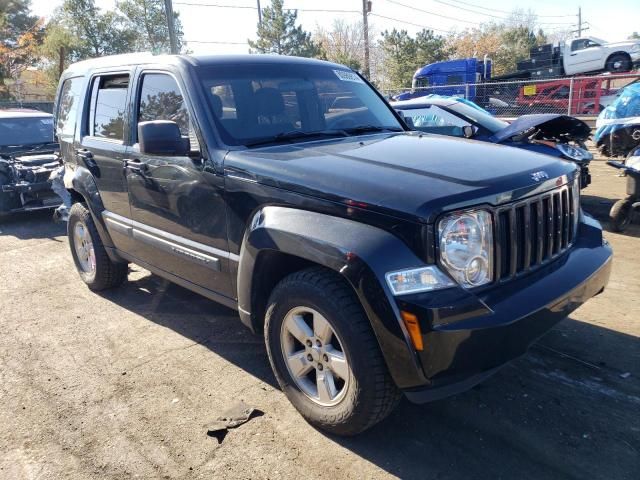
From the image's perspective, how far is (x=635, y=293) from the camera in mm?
4574

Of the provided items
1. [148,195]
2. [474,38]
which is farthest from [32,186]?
[474,38]

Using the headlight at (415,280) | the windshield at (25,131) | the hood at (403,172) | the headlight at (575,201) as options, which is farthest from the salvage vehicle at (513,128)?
the windshield at (25,131)

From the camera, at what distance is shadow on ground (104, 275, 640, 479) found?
2.61m

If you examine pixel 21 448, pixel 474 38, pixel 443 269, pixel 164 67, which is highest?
pixel 474 38

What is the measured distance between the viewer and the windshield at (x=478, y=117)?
7.75 metres

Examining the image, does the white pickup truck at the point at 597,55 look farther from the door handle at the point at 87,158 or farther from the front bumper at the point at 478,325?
the front bumper at the point at 478,325

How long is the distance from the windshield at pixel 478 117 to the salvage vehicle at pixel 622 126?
69.8 inches

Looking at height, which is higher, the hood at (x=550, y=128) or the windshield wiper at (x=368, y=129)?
the windshield wiper at (x=368, y=129)

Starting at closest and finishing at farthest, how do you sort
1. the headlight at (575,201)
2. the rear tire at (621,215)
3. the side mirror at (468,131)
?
the headlight at (575,201) < the rear tire at (621,215) < the side mirror at (468,131)

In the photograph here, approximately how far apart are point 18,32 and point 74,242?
47089 mm

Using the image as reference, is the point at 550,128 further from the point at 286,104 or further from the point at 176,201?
the point at 176,201

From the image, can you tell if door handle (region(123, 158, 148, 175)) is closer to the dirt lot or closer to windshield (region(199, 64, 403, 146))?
windshield (region(199, 64, 403, 146))

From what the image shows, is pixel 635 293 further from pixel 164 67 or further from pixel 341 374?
pixel 164 67

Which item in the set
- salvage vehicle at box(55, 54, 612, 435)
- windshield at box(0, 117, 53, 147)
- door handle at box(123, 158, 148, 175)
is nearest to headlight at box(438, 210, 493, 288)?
salvage vehicle at box(55, 54, 612, 435)
